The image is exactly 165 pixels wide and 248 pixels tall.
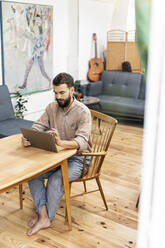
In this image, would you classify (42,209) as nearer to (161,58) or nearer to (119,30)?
(161,58)

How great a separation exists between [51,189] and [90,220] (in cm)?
48

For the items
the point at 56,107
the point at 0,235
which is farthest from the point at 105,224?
the point at 56,107

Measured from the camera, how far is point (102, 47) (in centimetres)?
653

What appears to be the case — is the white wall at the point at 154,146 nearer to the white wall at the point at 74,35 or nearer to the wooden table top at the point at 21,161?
the wooden table top at the point at 21,161

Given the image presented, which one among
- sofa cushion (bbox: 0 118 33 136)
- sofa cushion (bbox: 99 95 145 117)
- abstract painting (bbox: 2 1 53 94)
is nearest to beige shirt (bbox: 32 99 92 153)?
sofa cushion (bbox: 0 118 33 136)

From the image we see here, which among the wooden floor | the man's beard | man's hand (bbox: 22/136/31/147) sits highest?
the man's beard

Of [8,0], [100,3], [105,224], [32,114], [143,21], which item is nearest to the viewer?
[143,21]

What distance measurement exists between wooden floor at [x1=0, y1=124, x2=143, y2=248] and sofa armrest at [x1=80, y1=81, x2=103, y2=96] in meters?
2.30

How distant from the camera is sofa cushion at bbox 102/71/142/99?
18.3ft

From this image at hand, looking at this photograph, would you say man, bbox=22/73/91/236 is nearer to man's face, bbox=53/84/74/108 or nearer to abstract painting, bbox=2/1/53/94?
man's face, bbox=53/84/74/108

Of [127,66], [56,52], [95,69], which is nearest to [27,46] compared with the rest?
[56,52]

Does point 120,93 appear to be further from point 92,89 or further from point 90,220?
point 90,220

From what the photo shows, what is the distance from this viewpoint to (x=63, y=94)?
235 centimetres

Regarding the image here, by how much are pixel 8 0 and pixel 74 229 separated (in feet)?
10.6
